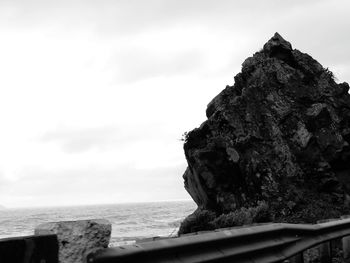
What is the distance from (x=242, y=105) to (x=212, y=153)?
2.43 meters

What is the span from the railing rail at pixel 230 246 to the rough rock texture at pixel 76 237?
0.09 metres

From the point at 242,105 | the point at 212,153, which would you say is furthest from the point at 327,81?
the point at 212,153

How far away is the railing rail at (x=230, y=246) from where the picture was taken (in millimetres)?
3736

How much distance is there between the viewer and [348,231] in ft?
26.5

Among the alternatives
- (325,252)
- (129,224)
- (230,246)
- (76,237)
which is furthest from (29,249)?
(129,224)

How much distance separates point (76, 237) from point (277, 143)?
16511 mm

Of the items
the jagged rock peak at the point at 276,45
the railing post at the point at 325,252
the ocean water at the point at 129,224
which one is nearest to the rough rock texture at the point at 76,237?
the railing post at the point at 325,252

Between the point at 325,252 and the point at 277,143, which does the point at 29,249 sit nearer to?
the point at 325,252

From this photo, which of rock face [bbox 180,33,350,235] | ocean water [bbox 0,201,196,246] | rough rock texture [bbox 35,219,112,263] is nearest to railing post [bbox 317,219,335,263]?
rough rock texture [bbox 35,219,112,263]

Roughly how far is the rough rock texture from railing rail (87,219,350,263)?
89mm

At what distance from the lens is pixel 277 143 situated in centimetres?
1928

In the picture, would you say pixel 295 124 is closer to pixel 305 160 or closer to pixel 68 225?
pixel 305 160

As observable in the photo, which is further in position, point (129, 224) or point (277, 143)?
point (129, 224)

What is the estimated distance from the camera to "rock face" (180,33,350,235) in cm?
1833
